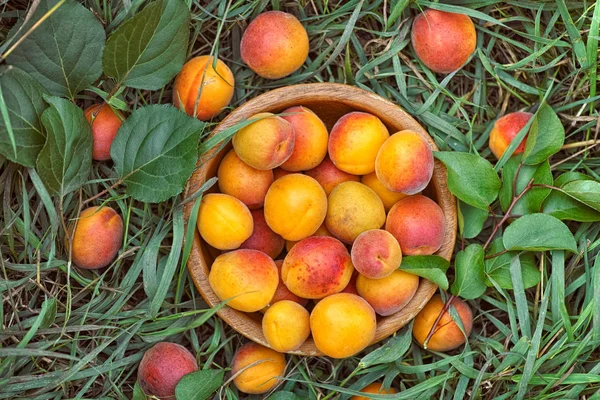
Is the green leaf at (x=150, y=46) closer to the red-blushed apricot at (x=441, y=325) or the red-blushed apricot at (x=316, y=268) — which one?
the red-blushed apricot at (x=316, y=268)

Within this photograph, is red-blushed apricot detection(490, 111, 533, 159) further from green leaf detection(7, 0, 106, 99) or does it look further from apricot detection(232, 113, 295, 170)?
green leaf detection(7, 0, 106, 99)

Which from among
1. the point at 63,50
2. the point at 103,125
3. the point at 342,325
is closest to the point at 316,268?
the point at 342,325

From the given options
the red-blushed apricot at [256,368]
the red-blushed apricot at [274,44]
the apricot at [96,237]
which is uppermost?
the red-blushed apricot at [274,44]

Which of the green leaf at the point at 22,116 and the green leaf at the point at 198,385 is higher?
the green leaf at the point at 22,116

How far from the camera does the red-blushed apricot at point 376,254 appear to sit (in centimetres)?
130

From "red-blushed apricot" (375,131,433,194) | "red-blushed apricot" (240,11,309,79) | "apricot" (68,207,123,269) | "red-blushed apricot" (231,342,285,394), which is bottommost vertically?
"red-blushed apricot" (231,342,285,394)

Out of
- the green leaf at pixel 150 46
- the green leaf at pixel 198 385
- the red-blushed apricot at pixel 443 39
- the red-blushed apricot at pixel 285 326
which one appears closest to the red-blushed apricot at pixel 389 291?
the red-blushed apricot at pixel 285 326

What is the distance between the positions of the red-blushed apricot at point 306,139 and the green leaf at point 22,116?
50 cm

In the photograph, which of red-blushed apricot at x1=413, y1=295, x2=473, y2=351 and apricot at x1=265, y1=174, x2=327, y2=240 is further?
red-blushed apricot at x1=413, y1=295, x2=473, y2=351

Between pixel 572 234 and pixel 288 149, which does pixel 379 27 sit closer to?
pixel 288 149

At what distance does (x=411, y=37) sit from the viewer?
61.2 inches

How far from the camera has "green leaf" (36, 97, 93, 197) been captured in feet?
4.35

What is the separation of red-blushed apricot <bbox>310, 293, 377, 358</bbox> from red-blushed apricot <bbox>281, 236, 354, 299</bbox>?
0.03 metres

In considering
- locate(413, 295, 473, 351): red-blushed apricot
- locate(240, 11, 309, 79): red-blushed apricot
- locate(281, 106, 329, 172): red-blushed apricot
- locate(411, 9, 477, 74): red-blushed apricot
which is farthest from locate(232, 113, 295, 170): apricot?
locate(413, 295, 473, 351): red-blushed apricot
